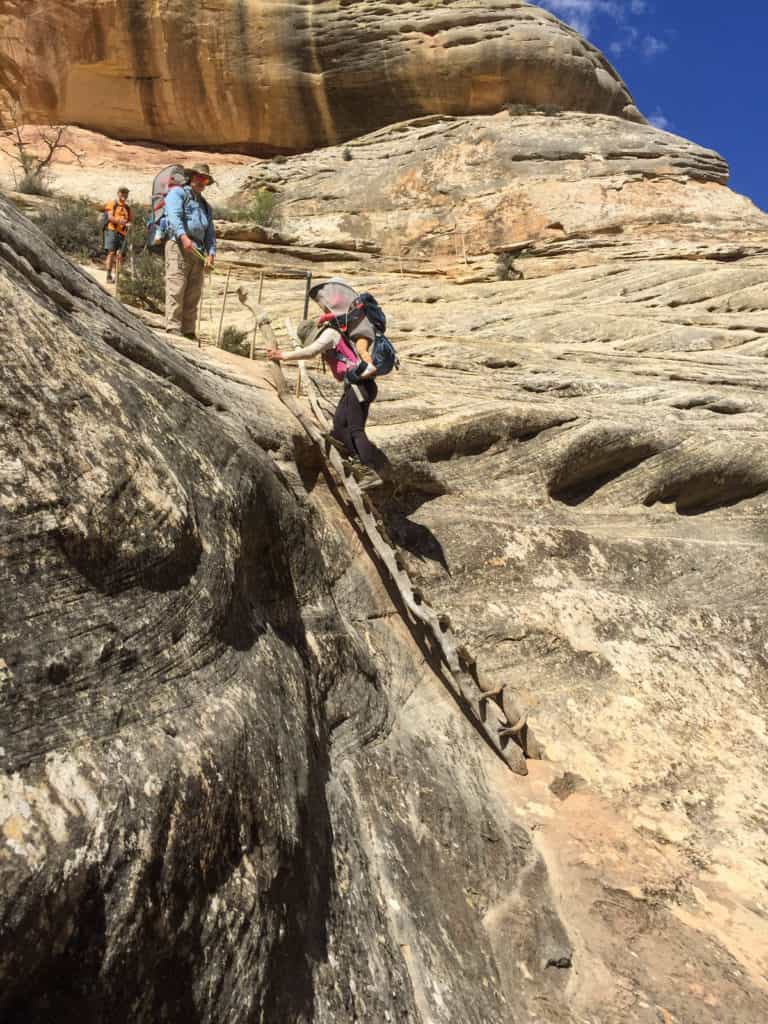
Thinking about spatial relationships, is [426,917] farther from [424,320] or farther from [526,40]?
[526,40]

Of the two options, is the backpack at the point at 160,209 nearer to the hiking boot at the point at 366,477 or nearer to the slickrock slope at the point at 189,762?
the slickrock slope at the point at 189,762

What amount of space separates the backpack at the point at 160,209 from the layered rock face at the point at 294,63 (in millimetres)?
18336

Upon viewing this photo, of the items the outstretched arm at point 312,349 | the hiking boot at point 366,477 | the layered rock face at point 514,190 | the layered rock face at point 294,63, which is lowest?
the hiking boot at point 366,477

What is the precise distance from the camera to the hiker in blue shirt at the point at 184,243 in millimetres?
7093

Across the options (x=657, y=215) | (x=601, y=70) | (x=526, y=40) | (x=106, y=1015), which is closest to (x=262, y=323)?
(x=106, y=1015)

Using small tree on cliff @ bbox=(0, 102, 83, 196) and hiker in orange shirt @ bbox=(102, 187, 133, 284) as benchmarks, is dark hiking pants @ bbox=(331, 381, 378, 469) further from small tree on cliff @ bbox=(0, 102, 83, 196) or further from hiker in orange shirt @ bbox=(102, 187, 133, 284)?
small tree on cliff @ bbox=(0, 102, 83, 196)

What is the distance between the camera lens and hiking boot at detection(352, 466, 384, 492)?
225 inches

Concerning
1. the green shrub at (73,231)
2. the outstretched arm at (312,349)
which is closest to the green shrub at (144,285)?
the green shrub at (73,231)

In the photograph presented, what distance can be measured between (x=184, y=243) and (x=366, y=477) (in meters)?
3.16

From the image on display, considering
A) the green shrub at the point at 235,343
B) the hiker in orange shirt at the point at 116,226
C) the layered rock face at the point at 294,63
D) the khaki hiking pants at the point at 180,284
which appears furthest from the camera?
the layered rock face at the point at 294,63

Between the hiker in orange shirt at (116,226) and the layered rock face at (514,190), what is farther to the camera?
the layered rock face at (514,190)

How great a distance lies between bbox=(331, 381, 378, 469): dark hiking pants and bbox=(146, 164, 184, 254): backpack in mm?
2802

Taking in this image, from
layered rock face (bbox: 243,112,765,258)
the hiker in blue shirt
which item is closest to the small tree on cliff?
layered rock face (bbox: 243,112,765,258)

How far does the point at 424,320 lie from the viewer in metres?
13.0
